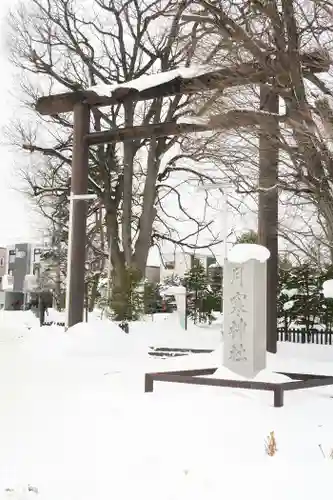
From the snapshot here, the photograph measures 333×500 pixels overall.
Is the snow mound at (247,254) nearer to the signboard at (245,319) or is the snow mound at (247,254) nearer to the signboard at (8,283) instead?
the signboard at (245,319)

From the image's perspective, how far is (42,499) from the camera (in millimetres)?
4176

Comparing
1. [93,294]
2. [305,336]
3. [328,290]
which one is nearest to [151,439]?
[328,290]

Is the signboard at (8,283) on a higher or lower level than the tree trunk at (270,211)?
higher

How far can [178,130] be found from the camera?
14.7 meters

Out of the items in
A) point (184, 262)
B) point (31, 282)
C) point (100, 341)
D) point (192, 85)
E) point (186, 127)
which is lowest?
point (100, 341)

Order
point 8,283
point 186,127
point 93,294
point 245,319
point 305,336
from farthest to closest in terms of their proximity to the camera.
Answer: point 8,283 < point 93,294 < point 305,336 < point 186,127 < point 245,319

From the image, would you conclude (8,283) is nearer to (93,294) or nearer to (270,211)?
(93,294)

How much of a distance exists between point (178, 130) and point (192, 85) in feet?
8.93

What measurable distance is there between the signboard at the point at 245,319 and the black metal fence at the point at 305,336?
7654 mm

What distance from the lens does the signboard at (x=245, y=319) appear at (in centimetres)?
865

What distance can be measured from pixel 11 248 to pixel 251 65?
169ft

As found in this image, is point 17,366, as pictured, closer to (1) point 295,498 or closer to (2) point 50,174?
(1) point 295,498

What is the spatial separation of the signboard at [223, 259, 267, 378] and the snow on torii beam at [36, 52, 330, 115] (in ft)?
8.91

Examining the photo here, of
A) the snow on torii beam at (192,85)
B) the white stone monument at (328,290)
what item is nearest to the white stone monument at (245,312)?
the snow on torii beam at (192,85)
